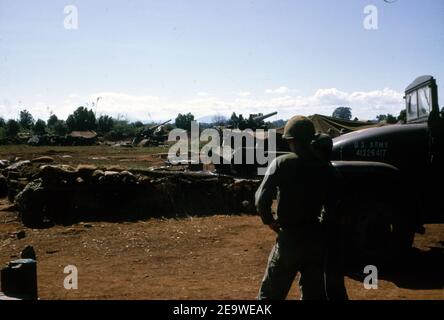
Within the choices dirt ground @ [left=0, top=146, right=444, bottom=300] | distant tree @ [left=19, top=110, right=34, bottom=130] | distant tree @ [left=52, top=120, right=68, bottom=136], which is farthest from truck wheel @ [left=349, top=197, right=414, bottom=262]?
distant tree @ [left=19, top=110, right=34, bottom=130]

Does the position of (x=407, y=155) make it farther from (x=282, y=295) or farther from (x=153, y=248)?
(x=153, y=248)

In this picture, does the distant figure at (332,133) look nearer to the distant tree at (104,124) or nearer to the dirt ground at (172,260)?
the dirt ground at (172,260)

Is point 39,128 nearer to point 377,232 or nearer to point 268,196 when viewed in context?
point 377,232

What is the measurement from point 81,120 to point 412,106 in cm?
5535

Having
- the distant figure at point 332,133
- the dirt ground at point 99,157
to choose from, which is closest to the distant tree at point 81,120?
the dirt ground at point 99,157

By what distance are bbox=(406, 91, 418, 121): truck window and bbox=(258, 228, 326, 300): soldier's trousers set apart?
14.7ft

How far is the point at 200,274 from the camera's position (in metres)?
5.39

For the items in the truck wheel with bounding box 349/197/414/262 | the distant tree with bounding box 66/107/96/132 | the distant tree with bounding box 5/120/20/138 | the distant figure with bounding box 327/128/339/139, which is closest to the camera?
the truck wheel with bounding box 349/197/414/262

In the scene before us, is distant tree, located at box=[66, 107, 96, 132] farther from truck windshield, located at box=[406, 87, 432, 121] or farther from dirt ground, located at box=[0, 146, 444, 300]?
truck windshield, located at box=[406, 87, 432, 121]

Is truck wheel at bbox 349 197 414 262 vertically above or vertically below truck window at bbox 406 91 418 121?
below

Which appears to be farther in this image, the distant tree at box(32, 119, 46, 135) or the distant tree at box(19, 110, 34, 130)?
the distant tree at box(19, 110, 34, 130)

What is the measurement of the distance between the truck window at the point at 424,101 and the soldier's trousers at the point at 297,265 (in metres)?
4.14

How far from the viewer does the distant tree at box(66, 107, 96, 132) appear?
56562 millimetres
